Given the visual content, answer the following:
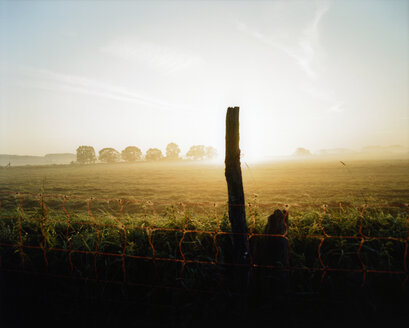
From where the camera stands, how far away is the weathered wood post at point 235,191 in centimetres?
278

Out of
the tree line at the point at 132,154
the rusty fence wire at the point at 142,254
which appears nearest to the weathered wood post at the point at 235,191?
the rusty fence wire at the point at 142,254

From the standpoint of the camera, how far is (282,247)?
272 centimetres

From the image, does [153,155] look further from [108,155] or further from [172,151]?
[108,155]

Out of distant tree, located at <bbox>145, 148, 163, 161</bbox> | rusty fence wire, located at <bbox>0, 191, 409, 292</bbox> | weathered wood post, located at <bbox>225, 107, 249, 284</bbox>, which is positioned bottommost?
rusty fence wire, located at <bbox>0, 191, 409, 292</bbox>

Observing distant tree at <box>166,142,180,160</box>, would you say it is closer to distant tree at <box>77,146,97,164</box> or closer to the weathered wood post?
distant tree at <box>77,146,97,164</box>

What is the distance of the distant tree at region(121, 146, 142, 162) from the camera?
113900 millimetres

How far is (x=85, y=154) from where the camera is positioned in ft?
337

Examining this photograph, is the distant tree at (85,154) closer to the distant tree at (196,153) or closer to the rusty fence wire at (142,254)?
the distant tree at (196,153)

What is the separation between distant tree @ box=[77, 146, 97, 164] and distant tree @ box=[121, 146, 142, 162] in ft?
49.6

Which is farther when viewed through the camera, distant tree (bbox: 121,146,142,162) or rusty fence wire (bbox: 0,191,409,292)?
distant tree (bbox: 121,146,142,162)

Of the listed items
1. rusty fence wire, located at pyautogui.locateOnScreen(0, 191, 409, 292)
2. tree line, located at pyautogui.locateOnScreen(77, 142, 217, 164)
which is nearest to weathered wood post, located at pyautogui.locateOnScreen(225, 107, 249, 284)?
rusty fence wire, located at pyautogui.locateOnScreen(0, 191, 409, 292)

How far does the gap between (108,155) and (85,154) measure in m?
10.9

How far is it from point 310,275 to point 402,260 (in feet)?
4.27

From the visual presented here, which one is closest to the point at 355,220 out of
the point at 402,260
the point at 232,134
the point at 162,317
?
the point at 402,260
